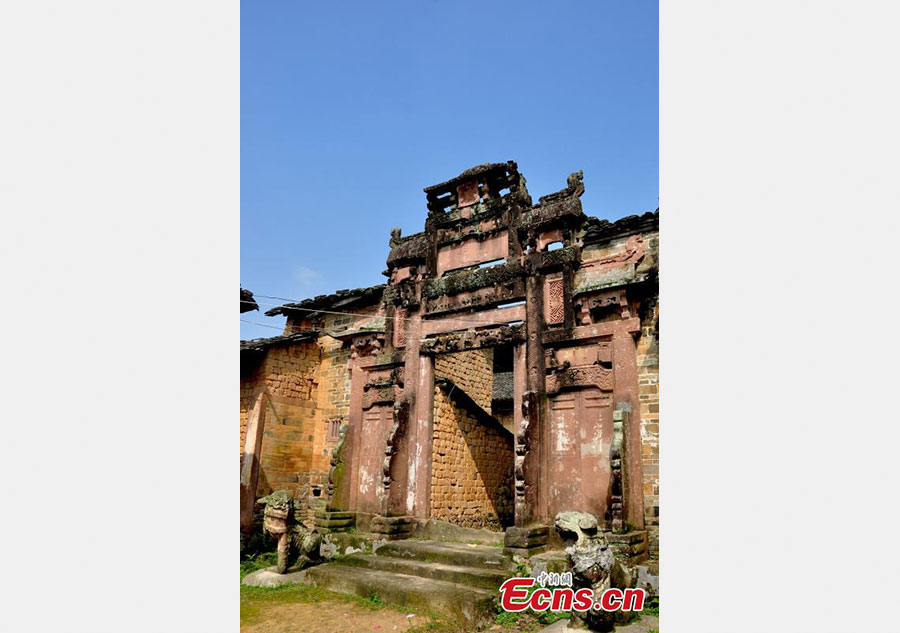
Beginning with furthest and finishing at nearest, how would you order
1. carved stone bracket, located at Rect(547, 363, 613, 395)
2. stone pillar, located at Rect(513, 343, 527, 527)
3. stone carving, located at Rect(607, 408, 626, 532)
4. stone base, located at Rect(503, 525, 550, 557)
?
1. carved stone bracket, located at Rect(547, 363, 613, 395)
2. stone pillar, located at Rect(513, 343, 527, 527)
3. stone base, located at Rect(503, 525, 550, 557)
4. stone carving, located at Rect(607, 408, 626, 532)

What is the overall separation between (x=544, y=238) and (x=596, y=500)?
4.55 meters

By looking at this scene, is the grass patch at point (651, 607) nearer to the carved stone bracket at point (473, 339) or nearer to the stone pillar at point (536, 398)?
the stone pillar at point (536, 398)

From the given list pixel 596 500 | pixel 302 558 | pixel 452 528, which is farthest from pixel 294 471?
pixel 596 500

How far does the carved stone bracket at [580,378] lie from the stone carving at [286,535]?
4.79 m

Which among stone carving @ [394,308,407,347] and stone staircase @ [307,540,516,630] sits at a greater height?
stone carving @ [394,308,407,347]

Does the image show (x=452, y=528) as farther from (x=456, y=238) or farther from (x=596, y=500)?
(x=456, y=238)

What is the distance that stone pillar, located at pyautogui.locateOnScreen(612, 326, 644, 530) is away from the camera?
8648 millimetres

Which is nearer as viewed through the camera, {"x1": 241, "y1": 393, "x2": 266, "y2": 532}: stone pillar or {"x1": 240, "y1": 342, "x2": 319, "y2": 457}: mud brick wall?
{"x1": 241, "y1": 393, "x2": 266, "y2": 532}: stone pillar

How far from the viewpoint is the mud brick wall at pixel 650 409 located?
8812 mm

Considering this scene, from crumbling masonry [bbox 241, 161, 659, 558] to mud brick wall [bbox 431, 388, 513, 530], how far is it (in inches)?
1.8

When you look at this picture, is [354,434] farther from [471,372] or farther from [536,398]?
[536,398]

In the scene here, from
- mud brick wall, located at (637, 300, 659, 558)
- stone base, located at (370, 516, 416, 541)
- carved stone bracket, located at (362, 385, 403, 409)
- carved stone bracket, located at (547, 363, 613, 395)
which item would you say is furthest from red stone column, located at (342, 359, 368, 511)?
mud brick wall, located at (637, 300, 659, 558)

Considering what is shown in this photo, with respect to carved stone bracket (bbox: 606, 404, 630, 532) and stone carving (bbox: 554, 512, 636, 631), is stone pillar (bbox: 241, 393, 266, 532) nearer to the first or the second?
carved stone bracket (bbox: 606, 404, 630, 532)

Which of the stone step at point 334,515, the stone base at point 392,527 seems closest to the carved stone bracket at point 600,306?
the stone base at point 392,527
